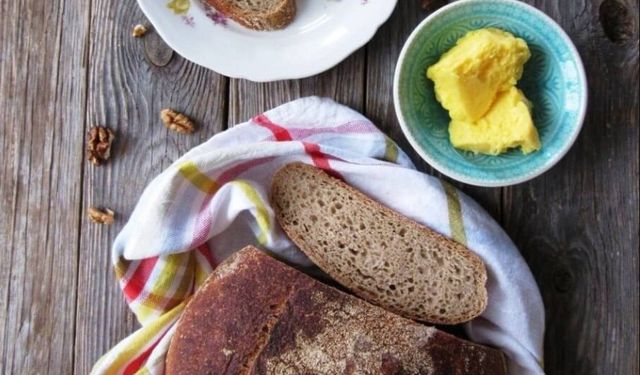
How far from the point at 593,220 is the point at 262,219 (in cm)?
58

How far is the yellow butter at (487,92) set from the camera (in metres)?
1.24

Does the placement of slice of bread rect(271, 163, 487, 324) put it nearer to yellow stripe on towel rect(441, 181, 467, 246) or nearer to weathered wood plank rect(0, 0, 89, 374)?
yellow stripe on towel rect(441, 181, 467, 246)

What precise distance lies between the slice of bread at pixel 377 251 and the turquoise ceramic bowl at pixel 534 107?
126 millimetres

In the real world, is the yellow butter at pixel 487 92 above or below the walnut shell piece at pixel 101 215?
above

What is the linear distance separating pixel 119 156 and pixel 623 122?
89 cm

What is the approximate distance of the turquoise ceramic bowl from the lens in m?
1.28

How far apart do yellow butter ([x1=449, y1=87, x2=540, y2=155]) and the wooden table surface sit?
5.6 inches

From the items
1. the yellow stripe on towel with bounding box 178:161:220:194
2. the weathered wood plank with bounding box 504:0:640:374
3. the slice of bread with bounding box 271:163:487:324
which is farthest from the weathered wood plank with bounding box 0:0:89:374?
the weathered wood plank with bounding box 504:0:640:374

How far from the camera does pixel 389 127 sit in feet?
4.65

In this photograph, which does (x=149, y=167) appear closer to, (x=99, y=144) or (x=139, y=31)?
(x=99, y=144)

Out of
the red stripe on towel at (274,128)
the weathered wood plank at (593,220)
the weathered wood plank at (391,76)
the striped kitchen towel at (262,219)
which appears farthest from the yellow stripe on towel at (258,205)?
the weathered wood plank at (593,220)

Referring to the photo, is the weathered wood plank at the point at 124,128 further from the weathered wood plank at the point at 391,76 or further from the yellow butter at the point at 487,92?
the yellow butter at the point at 487,92

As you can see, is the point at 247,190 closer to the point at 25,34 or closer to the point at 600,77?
the point at 25,34

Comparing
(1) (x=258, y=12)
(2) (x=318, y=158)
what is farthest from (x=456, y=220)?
(1) (x=258, y=12)
